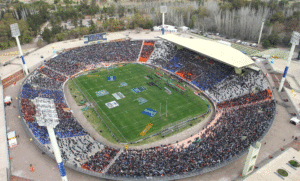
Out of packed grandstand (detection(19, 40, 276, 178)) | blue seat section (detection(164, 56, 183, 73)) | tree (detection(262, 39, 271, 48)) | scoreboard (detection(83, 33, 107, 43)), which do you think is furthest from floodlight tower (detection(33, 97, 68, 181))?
tree (detection(262, 39, 271, 48))

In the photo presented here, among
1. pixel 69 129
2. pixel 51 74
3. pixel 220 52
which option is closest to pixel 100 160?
pixel 69 129

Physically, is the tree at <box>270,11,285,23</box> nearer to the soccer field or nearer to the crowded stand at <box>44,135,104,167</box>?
the soccer field

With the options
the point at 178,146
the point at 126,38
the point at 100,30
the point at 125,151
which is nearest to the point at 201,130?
the point at 178,146

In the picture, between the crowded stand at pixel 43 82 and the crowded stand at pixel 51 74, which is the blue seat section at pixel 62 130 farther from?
the crowded stand at pixel 51 74

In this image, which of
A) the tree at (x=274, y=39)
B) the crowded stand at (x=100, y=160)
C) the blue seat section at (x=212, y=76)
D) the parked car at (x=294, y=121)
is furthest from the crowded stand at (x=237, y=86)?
the tree at (x=274, y=39)

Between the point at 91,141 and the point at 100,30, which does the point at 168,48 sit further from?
the point at 91,141

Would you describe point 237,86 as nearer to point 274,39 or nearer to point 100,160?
point 100,160

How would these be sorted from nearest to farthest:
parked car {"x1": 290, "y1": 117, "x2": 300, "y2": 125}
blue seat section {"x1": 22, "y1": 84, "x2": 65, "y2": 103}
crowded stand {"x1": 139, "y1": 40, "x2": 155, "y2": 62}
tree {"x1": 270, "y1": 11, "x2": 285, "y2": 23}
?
1. parked car {"x1": 290, "y1": 117, "x2": 300, "y2": 125}
2. blue seat section {"x1": 22, "y1": 84, "x2": 65, "y2": 103}
3. crowded stand {"x1": 139, "y1": 40, "x2": 155, "y2": 62}
4. tree {"x1": 270, "y1": 11, "x2": 285, "y2": 23}
